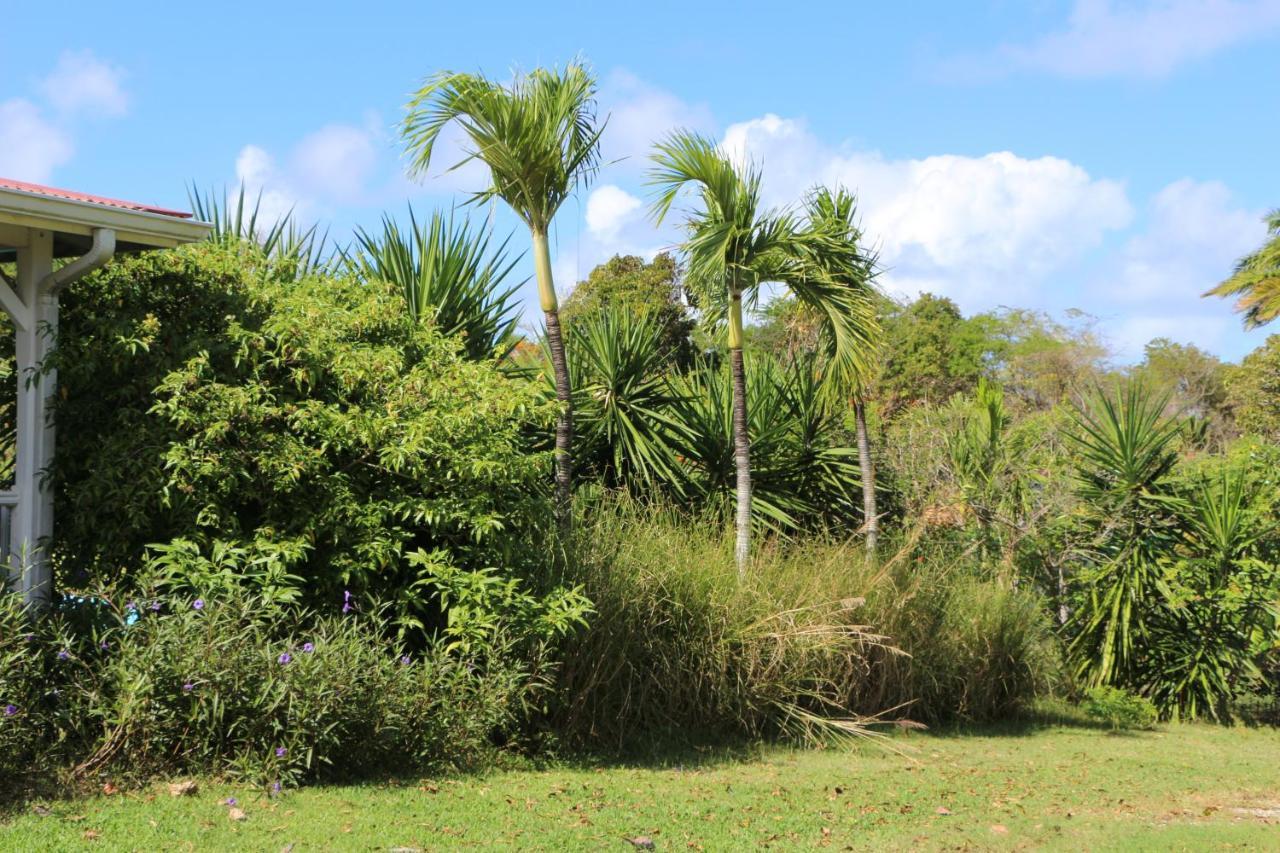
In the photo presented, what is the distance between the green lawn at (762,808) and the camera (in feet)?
21.5

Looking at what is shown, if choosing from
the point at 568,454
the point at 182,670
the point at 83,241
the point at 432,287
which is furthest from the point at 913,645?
the point at 83,241

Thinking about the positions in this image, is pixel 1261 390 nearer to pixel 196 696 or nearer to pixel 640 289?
pixel 640 289

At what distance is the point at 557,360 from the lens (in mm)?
11414

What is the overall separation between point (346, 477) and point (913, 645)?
605cm

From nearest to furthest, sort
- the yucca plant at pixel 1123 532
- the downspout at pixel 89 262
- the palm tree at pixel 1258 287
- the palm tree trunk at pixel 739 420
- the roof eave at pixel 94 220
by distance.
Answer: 1. the roof eave at pixel 94 220
2. the downspout at pixel 89 262
3. the palm tree trunk at pixel 739 420
4. the yucca plant at pixel 1123 532
5. the palm tree at pixel 1258 287

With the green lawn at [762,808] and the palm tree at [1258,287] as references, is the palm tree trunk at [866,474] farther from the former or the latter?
the palm tree at [1258,287]

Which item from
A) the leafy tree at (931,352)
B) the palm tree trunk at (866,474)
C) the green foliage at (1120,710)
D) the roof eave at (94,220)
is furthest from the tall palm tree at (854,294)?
the leafy tree at (931,352)

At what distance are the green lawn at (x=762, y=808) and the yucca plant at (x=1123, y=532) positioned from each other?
2.91 m

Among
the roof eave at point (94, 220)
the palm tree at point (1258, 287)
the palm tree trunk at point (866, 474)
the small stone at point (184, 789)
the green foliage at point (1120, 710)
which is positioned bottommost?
the green foliage at point (1120, 710)

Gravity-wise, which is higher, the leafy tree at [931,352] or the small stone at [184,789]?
the leafy tree at [931,352]

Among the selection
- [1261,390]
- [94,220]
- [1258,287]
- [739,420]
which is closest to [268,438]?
[94,220]

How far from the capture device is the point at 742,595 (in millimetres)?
10500

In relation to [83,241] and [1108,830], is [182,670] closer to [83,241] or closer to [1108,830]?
[83,241]

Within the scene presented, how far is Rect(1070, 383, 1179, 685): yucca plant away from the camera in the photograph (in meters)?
14.1
